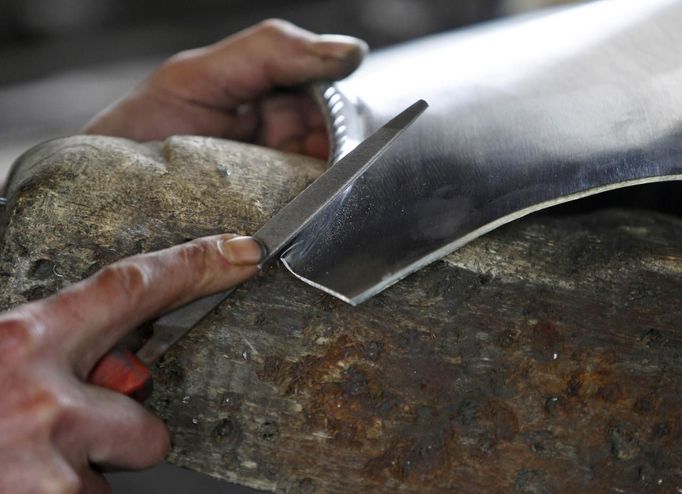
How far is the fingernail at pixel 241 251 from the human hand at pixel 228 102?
45 centimetres

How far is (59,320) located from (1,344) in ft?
0.17

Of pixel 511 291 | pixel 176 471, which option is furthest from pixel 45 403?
pixel 176 471

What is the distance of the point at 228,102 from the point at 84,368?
0.67 m

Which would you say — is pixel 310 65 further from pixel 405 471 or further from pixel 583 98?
pixel 405 471

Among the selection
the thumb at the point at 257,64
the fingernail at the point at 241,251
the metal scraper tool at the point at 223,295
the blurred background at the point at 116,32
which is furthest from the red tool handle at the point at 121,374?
the blurred background at the point at 116,32

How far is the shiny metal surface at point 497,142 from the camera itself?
2.75 ft

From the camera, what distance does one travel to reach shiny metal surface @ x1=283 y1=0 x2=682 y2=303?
0.84m

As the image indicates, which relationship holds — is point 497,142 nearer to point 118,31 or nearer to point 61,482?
point 61,482

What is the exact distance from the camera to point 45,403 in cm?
69

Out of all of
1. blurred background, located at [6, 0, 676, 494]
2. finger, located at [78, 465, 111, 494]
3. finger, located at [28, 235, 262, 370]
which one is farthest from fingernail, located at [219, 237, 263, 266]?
blurred background, located at [6, 0, 676, 494]

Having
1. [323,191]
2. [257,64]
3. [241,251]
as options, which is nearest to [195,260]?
[241,251]

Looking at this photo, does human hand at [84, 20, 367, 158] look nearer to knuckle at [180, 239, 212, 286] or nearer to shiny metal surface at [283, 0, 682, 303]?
shiny metal surface at [283, 0, 682, 303]

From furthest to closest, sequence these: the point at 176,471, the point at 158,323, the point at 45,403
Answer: the point at 176,471 < the point at 158,323 < the point at 45,403

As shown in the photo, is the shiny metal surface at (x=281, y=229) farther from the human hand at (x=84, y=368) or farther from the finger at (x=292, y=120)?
the finger at (x=292, y=120)
